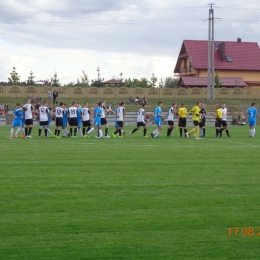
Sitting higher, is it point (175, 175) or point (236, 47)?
point (236, 47)

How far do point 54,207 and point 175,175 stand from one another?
441 cm

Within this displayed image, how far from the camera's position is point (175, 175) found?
42.7ft

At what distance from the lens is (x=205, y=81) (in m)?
78.2

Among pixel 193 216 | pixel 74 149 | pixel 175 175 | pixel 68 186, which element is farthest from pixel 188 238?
pixel 74 149

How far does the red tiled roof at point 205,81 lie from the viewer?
255 ft

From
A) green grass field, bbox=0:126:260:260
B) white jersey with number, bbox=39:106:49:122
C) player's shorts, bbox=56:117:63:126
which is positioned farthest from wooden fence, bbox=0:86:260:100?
green grass field, bbox=0:126:260:260

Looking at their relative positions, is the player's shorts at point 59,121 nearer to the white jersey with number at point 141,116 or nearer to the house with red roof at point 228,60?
the white jersey with number at point 141,116

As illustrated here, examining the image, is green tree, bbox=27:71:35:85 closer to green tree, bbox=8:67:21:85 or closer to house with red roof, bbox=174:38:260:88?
green tree, bbox=8:67:21:85

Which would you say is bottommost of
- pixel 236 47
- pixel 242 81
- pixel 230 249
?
pixel 230 249

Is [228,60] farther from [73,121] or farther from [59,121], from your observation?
[59,121]

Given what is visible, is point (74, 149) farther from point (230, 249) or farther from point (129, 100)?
point (129, 100)
